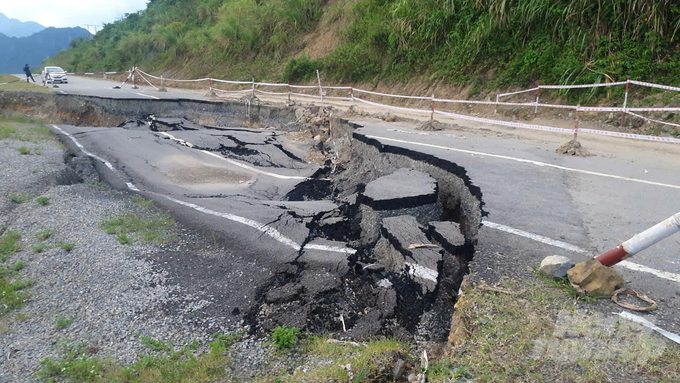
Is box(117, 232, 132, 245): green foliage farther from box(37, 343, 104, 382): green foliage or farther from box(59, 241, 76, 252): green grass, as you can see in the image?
box(37, 343, 104, 382): green foliage

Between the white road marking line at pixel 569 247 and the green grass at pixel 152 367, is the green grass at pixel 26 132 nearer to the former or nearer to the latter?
the green grass at pixel 152 367

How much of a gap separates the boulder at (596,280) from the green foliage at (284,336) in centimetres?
236

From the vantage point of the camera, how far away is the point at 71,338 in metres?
3.91

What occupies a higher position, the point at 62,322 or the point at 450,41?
the point at 450,41

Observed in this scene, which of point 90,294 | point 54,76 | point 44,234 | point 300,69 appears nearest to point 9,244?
point 44,234

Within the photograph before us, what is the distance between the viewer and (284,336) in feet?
12.2

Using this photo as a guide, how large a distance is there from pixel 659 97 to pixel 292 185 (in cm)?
881

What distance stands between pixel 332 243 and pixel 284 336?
1.68 metres

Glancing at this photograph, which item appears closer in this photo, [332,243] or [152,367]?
[152,367]

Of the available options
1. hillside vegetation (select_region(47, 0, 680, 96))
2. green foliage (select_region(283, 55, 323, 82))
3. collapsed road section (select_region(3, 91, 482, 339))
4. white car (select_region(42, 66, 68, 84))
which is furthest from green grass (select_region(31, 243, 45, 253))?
white car (select_region(42, 66, 68, 84))

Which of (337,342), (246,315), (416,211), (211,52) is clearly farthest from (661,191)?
(211,52)

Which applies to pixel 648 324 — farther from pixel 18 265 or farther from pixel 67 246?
pixel 18 265

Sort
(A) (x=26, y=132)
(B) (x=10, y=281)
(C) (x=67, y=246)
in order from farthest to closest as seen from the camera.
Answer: (A) (x=26, y=132) < (C) (x=67, y=246) < (B) (x=10, y=281)

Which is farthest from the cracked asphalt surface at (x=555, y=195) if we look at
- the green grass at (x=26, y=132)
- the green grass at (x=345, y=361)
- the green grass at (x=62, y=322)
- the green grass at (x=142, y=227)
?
the green grass at (x=26, y=132)
